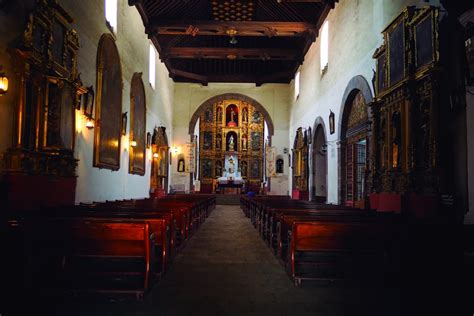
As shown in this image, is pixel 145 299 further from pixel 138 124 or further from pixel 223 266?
pixel 138 124

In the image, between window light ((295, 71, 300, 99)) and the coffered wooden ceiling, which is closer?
the coffered wooden ceiling

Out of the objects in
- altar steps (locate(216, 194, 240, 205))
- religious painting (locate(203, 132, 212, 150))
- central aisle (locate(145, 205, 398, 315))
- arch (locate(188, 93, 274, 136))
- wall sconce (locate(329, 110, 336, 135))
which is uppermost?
arch (locate(188, 93, 274, 136))

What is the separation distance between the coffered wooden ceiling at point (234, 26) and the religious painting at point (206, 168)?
30.0 feet

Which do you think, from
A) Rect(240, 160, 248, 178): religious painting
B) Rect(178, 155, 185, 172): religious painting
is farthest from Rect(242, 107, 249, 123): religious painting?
Rect(178, 155, 185, 172): religious painting

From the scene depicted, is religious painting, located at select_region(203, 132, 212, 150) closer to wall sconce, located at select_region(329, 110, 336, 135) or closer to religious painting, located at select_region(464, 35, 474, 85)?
wall sconce, located at select_region(329, 110, 336, 135)

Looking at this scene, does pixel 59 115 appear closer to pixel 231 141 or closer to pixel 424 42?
pixel 424 42

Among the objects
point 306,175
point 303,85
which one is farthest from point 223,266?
point 303,85

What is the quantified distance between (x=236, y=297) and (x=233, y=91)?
21.2m

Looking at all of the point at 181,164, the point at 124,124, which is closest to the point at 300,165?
the point at 181,164

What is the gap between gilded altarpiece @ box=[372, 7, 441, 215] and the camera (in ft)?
21.8

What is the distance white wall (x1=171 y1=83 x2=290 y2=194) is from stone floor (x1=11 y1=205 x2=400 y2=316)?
18760 millimetres

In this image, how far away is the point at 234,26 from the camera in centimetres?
1616

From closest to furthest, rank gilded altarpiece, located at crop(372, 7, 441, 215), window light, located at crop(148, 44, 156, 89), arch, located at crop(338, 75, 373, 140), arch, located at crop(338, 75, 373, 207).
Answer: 1. gilded altarpiece, located at crop(372, 7, 441, 215)
2. arch, located at crop(338, 75, 373, 140)
3. arch, located at crop(338, 75, 373, 207)
4. window light, located at crop(148, 44, 156, 89)

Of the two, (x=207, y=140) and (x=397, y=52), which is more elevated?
(x=207, y=140)
